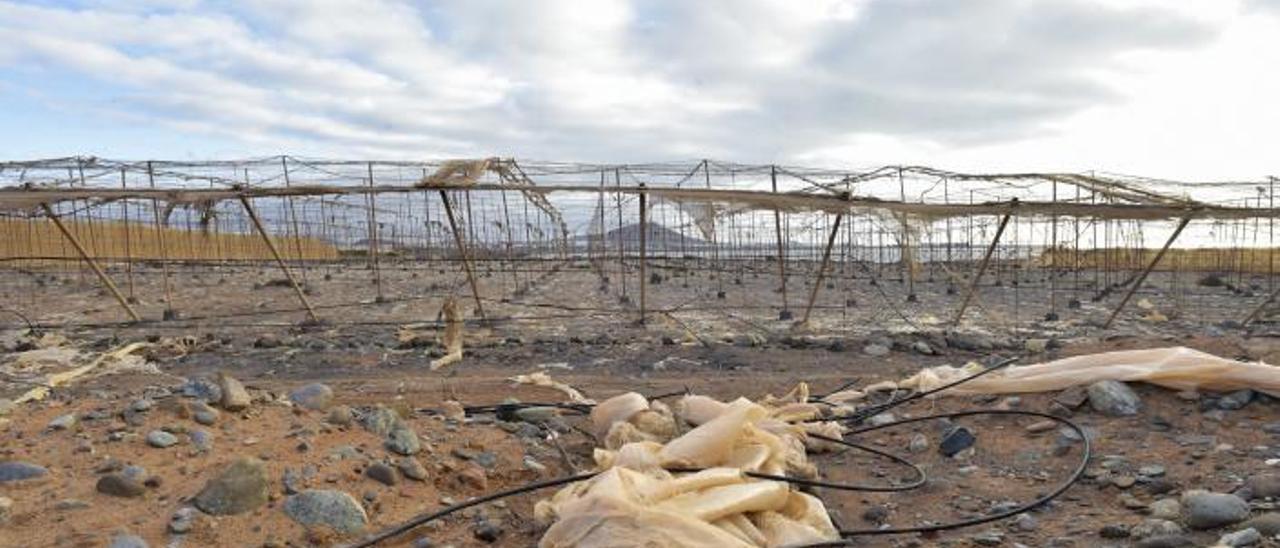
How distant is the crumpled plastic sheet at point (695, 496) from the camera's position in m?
3.24

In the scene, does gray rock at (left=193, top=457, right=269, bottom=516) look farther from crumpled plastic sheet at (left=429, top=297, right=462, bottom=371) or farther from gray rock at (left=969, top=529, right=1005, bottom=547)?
crumpled plastic sheet at (left=429, top=297, right=462, bottom=371)

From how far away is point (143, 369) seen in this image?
849 centimetres

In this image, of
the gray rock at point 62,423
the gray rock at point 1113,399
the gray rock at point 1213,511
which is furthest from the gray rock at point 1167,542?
the gray rock at point 62,423

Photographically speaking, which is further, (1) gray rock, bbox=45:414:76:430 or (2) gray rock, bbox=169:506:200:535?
(1) gray rock, bbox=45:414:76:430

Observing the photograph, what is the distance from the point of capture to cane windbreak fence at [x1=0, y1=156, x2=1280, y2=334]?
1069 cm

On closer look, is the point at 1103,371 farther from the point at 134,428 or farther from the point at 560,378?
the point at 134,428

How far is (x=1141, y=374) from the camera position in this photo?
576 centimetres

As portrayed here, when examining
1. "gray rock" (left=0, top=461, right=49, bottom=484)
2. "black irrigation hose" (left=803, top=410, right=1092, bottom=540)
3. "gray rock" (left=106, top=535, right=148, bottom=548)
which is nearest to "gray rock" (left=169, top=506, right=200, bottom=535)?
"gray rock" (left=106, top=535, right=148, bottom=548)

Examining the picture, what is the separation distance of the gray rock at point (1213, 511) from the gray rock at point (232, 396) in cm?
419

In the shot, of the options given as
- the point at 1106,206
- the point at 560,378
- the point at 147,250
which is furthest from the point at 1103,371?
the point at 147,250

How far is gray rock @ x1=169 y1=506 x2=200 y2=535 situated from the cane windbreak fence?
22.0 ft

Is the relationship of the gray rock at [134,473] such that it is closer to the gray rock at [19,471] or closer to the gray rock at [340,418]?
the gray rock at [19,471]

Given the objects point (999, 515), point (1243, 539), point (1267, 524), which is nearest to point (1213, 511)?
point (1267, 524)

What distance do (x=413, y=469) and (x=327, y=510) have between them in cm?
62
